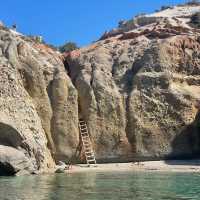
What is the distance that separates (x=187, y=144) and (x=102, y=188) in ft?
57.7

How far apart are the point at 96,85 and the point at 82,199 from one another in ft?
71.9

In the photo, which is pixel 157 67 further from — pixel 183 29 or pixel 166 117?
pixel 183 29

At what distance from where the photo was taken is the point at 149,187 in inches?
864

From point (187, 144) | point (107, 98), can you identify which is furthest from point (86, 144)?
point (187, 144)

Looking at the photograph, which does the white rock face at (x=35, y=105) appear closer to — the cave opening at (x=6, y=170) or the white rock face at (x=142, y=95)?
the white rock face at (x=142, y=95)

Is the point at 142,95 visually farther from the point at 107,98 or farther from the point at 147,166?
the point at 147,166

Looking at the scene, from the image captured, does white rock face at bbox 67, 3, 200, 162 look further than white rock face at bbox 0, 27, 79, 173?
Yes

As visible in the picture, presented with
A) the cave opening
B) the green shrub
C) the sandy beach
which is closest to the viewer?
the cave opening

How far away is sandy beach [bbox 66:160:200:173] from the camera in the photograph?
32531mm

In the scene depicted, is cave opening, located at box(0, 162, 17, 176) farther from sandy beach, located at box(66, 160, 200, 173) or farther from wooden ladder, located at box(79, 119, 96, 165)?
wooden ladder, located at box(79, 119, 96, 165)

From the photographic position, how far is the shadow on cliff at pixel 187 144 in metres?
37.5

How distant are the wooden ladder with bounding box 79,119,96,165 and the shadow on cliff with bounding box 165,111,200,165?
212 inches

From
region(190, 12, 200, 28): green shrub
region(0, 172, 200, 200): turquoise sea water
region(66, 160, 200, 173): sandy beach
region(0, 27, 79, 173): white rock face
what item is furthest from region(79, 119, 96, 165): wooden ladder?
region(190, 12, 200, 28): green shrub

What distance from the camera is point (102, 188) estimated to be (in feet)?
70.7
